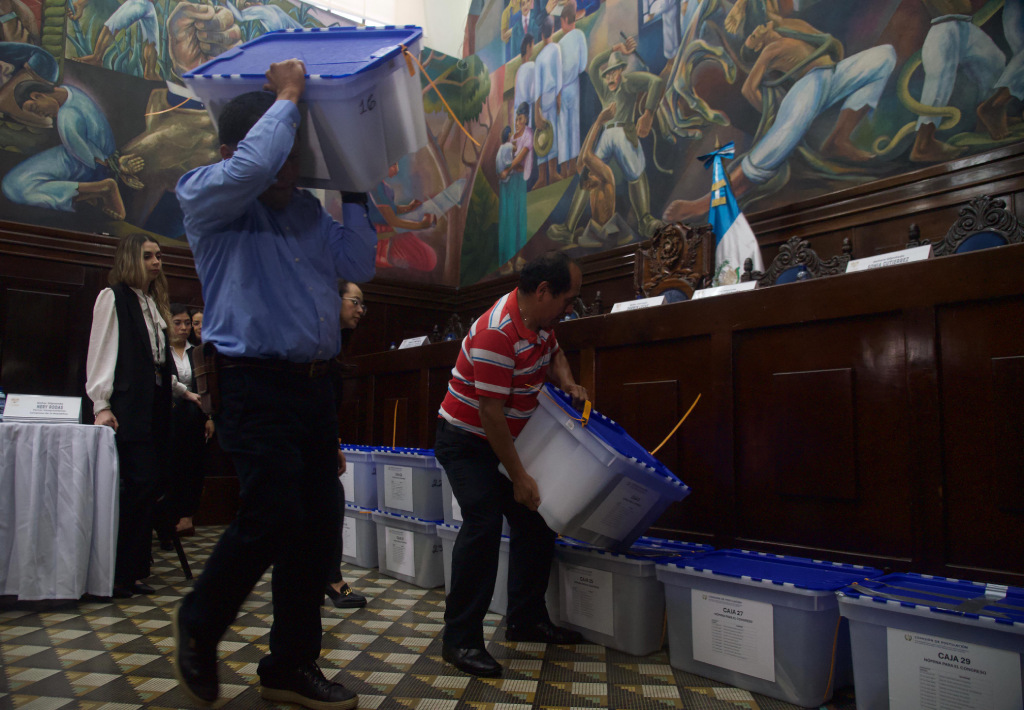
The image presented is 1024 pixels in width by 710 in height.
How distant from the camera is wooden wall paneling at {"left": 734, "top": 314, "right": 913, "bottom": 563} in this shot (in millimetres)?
2189

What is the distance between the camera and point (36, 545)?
2943mm

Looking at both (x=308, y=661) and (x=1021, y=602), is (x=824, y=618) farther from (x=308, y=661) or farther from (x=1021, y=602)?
(x=308, y=661)

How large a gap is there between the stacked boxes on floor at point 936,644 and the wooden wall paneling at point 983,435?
17 centimetres

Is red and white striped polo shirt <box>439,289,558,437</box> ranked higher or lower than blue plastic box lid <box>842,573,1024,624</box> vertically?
higher

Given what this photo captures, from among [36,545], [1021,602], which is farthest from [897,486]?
[36,545]

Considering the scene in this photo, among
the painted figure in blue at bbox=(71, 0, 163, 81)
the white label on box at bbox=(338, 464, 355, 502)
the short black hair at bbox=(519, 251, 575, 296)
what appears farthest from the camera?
the painted figure in blue at bbox=(71, 0, 163, 81)

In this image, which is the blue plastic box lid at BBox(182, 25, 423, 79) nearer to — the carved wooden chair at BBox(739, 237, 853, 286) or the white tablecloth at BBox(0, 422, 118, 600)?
the carved wooden chair at BBox(739, 237, 853, 286)

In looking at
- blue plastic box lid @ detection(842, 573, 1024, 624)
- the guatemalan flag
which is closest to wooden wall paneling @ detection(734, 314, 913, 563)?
blue plastic box lid @ detection(842, 573, 1024, 624)

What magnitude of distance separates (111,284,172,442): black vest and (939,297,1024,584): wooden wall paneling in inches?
129

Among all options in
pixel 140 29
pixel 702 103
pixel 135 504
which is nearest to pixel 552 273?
pixel 135 504

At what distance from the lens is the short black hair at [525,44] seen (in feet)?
22.0

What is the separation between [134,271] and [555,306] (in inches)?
90.9

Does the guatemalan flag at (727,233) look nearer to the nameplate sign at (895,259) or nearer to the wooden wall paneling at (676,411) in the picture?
the wooden wall paneling at (676,411)

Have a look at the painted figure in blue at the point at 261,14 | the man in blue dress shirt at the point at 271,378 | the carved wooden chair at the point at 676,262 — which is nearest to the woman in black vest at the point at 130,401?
the man in blue dress shirt at the point at 271,378
